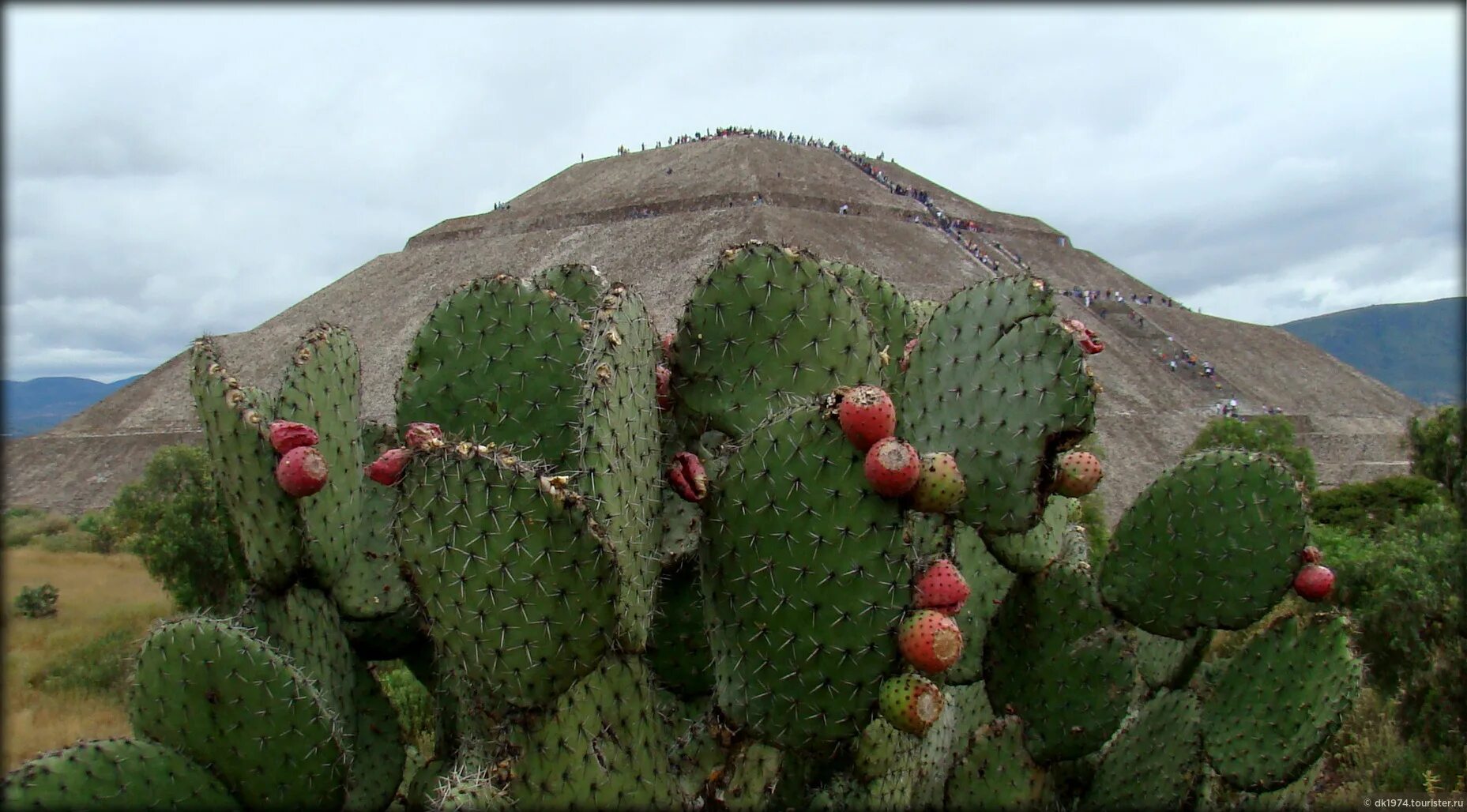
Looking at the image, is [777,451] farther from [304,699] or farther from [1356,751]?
[1356,751]

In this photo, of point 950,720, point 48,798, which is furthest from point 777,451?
point 950,720

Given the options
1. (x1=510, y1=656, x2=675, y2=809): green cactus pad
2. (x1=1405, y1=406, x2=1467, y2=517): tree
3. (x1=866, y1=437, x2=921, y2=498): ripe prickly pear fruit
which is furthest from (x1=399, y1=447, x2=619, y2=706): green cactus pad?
(x1=1405, y1=406, x2=1467, y2=517): tree

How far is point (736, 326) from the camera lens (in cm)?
344

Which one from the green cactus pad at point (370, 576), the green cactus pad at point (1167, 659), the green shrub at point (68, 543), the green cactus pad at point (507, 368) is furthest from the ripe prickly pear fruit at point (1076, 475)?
the green shrub at point (68, 543)

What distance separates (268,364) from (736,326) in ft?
163

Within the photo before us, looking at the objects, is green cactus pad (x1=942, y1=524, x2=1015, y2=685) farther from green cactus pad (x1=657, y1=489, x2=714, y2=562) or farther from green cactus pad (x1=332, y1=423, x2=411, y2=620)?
green cactus pad (x1=332, y1=423, x2=411, y2=620)

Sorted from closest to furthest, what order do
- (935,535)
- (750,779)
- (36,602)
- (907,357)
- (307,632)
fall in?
(750,779)
(935,535)
(307,632)
(907,357)
(36,602)

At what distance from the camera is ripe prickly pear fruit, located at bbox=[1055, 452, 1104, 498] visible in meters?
3.74

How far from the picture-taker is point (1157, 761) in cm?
499

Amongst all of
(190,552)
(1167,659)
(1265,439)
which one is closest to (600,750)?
(1167,659)

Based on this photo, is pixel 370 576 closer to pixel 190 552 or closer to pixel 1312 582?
pixel 1312 582

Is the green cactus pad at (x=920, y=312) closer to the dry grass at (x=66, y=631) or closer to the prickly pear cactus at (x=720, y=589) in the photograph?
the prickly pear cactus at (x=720, y=589)

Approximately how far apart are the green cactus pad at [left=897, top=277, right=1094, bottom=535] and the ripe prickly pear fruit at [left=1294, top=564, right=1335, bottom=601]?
1.56 meters

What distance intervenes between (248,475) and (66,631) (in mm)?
13881
